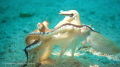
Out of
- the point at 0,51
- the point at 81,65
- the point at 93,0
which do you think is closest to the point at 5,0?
the point at 93,0

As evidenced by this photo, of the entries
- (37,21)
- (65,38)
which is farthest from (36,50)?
(37,21)

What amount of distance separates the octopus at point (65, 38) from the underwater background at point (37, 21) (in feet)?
1.30

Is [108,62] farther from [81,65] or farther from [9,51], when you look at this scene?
[9,51]

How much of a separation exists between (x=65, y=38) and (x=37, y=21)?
3.74 metres

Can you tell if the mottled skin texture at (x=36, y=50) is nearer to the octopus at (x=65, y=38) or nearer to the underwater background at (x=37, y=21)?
the octopus at (x=65, y=38)

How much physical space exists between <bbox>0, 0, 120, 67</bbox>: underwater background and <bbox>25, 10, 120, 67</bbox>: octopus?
0.40m

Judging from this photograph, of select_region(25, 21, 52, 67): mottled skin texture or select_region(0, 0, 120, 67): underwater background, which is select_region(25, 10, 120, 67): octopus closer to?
select_region(25, 21, 52, 67): mottled skin texture

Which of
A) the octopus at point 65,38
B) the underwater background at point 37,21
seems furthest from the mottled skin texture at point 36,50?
the underwater background at point 37,21

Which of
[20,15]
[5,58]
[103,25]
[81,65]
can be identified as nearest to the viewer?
[81,65]

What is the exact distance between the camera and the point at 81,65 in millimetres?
1881

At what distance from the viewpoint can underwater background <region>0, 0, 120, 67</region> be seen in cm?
227

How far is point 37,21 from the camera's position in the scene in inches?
205

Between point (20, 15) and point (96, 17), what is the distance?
3483 millimetres

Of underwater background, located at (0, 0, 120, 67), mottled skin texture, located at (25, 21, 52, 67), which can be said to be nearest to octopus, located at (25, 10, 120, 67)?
mottled skin texture, located at (25, 21, 52, 67)
